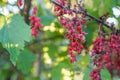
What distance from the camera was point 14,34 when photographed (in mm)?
1965

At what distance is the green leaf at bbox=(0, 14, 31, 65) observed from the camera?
A: 1.89m

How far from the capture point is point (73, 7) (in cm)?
204

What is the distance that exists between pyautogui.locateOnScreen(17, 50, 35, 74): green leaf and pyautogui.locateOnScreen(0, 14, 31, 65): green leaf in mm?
1084

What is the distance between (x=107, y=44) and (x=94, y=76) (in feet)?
0.63

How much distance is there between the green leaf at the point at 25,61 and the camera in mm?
3103

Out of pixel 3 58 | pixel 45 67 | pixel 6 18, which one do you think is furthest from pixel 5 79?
pixel 6 18

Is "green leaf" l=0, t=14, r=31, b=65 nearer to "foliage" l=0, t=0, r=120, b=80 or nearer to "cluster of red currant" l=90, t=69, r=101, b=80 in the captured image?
"foliage" l=0, t=0, r=120, b=80

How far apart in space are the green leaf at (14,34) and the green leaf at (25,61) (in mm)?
1084

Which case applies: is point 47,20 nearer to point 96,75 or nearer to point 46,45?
point 46,45

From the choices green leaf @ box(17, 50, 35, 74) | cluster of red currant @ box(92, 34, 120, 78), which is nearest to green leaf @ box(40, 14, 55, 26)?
green leaf @ box(17, 50, 35, 74)

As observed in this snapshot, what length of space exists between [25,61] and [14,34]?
118 centimetres

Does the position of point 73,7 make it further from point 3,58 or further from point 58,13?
point 3,58

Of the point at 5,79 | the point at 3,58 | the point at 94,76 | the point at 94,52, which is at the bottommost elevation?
the point at 5,79

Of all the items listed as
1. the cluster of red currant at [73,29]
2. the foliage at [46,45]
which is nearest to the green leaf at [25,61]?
the foliage at [46,45]
